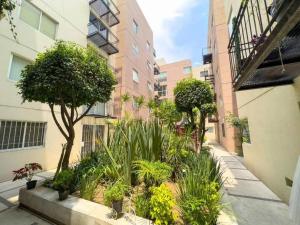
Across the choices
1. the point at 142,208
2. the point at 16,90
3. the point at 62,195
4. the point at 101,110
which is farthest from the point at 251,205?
the point at 101,110

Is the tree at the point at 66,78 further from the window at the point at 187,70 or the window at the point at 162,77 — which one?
the window at the point at 162,77

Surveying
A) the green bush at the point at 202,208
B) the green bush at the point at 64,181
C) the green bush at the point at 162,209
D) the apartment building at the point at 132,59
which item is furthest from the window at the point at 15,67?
the green bush at the point at 202,208

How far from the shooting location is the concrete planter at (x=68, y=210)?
108 inches

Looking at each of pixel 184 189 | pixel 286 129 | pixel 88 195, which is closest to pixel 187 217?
pixel 184 189

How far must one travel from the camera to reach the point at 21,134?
6.68 m

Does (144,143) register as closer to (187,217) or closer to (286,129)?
(187,217)

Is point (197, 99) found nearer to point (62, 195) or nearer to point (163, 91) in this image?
point (62, 195)

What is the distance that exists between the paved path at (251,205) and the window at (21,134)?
290 inches

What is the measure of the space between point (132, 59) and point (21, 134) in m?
12.1

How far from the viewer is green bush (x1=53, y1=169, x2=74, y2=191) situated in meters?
3.53

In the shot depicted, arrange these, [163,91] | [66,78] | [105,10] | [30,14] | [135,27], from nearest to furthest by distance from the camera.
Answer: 1. [66,78]
2. [30,14]
3. [105,10]
4. [135,27]
5. [163,91]

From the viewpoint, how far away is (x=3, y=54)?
6238 mm

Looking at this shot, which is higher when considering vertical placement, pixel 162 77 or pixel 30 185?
pixel 162 77

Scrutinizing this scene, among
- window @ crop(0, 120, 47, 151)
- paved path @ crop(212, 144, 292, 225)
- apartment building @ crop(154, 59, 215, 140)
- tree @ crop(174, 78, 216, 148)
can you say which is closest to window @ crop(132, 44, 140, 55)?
apartment building @ crop(154, 59, 215, 140)
